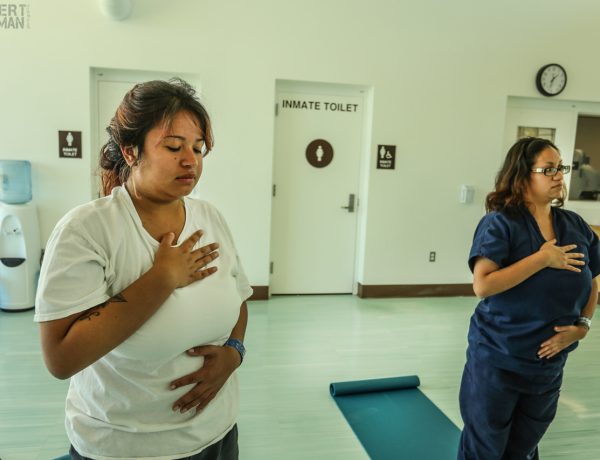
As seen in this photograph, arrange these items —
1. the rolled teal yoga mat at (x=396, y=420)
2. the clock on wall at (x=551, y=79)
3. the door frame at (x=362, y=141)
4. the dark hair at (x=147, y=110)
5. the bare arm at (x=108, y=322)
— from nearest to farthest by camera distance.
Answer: the bare arm at (x=108, y=322), the dark hair at (x=147, y=110), the rolled teal yoga mat at (x=396, y=420), the door frame at (x=362, y=141), the clock on wall at (x=551, y=79)

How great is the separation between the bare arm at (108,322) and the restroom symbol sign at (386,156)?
12.8 feet

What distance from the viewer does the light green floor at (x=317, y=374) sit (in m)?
2.24

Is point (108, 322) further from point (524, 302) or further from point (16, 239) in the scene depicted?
point (16, 239)

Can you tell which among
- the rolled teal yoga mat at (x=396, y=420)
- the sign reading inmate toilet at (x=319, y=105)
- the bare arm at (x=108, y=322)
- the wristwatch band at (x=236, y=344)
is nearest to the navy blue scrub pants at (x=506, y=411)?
the rolled teal yoga mat at (x=396, y=420)

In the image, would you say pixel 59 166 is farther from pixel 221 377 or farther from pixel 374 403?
pixel 221 377

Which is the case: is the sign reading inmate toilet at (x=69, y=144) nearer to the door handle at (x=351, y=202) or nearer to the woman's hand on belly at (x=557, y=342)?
the door handle at (x=351, y=202)

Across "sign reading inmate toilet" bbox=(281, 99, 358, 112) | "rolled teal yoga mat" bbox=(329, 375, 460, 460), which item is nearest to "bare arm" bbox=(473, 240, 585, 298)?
"rolled teal yoga mat" bbox=(329, 375, 460, 460)

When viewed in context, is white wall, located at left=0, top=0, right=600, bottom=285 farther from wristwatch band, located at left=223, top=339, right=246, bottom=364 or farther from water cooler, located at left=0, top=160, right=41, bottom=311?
wristwatch band, located at left=223, top=339, right=246, bottom=364

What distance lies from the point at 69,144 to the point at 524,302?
3.96 metres

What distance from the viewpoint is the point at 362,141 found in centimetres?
472

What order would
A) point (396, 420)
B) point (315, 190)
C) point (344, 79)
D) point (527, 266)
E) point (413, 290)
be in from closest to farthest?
1. point (527, 266)
2. point (396, 420)
3. point (344, 79)
4. point (315, 190)
5. point (413, 290)

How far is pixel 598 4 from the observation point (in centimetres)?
470

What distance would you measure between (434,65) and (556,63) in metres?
1.38

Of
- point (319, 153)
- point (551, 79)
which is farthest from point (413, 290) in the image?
point (551, 79)
